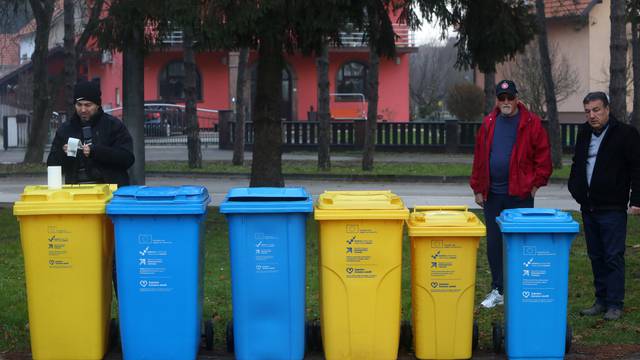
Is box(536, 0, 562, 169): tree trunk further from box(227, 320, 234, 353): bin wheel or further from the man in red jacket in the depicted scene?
box(227, 320, 234, 353): bin wheel

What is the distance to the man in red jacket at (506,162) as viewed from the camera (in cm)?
802

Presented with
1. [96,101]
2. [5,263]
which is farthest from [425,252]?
[5,263]

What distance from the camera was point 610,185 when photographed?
7.82 metres

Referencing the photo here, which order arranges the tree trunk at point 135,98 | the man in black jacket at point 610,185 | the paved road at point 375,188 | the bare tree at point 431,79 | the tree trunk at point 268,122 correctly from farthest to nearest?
the bare tree at point 431,79, the paved road at point 375,188, the tree trunk at point 268,122, the tree trunk at point 135,98, the man in black jacket at point 610,185

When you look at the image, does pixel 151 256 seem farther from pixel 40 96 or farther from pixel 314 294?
pixel 40 96

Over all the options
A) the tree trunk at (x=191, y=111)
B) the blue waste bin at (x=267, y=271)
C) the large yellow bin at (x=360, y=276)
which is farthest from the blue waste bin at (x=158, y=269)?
the tree trunk at (x=191, y=111)

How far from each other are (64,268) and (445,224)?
8.03 feet

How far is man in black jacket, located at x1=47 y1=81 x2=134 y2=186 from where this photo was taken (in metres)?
7.63

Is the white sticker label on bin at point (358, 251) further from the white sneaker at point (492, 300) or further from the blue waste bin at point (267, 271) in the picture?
the white sneaker at point (492, 300)

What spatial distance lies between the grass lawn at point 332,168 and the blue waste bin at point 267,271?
15283 millimetres

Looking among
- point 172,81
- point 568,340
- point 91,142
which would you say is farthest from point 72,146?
point 172,81

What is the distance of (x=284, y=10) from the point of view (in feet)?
39.3

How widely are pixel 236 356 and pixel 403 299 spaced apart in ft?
7.62

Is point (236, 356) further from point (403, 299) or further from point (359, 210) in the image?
point (403, 299)
